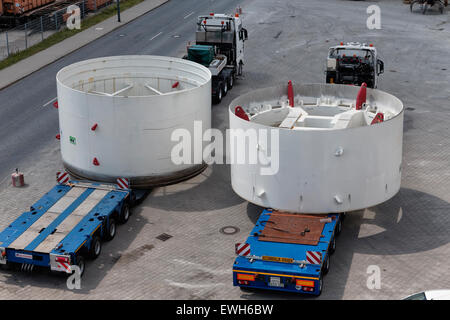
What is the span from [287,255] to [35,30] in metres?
33.7

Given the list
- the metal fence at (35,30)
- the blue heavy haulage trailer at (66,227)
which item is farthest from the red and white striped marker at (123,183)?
the metal fence at (35,30)

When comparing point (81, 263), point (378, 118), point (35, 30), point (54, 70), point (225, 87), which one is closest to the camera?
point (81, 263)

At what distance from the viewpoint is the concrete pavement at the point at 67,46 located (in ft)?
125

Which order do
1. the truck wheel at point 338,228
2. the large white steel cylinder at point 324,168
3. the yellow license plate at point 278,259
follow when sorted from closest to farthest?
the yellow license plate at point 278,259, the large white steel cylinder at point 324,168, the truck wheel at point 338,228

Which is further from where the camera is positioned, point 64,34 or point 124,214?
point 64,34

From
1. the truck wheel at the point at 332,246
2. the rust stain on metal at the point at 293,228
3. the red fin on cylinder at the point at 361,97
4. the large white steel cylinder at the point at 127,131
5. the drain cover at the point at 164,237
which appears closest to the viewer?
the rust stain on metal at the point at 293,228

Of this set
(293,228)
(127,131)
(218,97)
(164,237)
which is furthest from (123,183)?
(218,97)

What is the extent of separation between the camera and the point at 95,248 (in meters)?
19.7

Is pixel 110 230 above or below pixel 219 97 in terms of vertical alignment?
below

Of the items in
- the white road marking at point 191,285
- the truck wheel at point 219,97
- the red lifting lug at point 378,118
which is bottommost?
the white road marking at point 191,285

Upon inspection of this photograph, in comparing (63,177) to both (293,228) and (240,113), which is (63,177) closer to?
(240,113)

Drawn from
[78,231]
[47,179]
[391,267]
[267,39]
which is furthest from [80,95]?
[267,39]

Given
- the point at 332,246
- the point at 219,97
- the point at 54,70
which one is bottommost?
the point at 332,246

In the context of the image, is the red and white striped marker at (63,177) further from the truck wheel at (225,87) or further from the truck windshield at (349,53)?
the truck windshield at (349,53)
